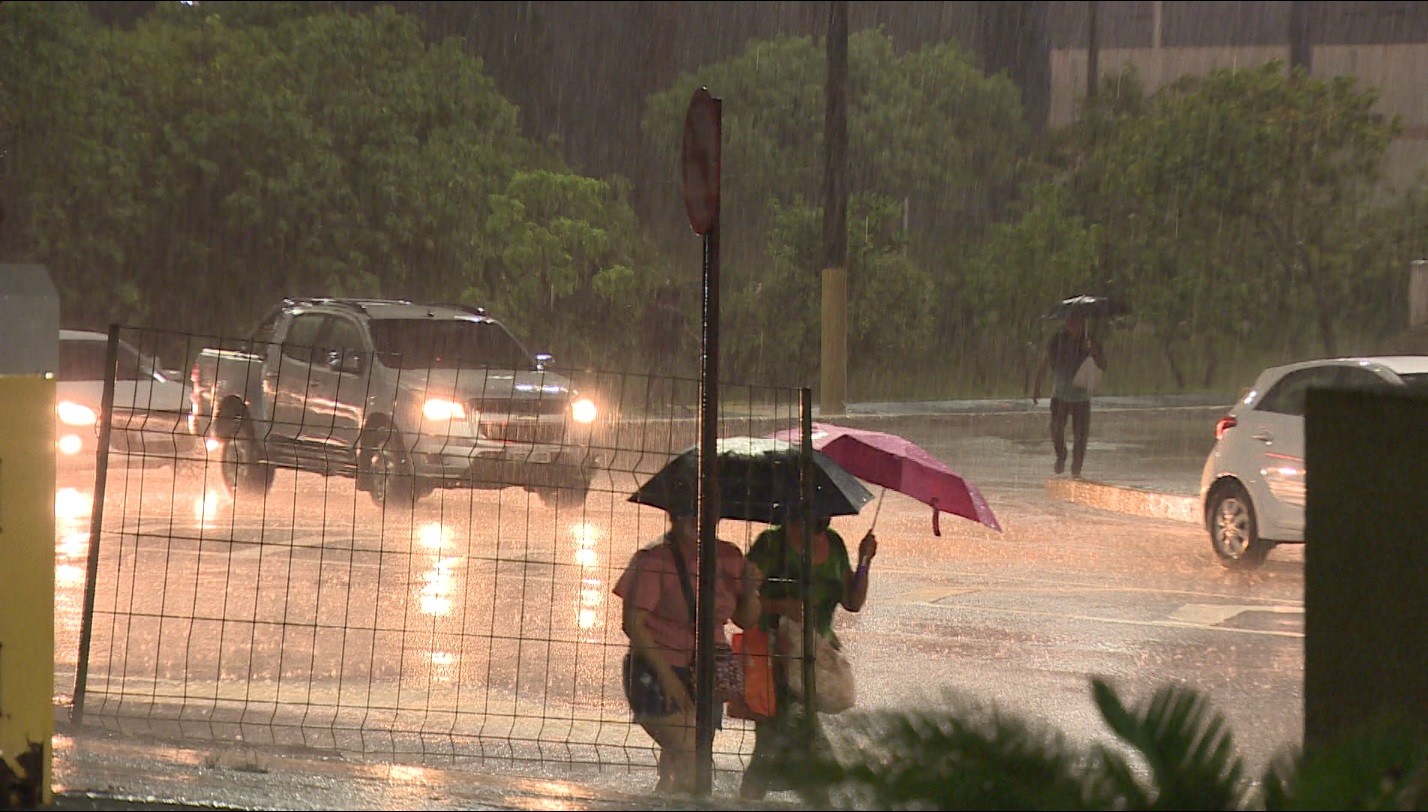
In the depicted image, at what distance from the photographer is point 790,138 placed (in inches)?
1810

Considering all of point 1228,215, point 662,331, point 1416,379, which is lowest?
point 1416,379

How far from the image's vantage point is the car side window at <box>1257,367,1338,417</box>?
13.2 meters

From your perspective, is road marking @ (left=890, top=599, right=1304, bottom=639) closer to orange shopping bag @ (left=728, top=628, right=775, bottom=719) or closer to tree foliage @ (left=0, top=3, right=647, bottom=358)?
orange shopping bag @ (left=728, top=628, right=775, bottom=719)

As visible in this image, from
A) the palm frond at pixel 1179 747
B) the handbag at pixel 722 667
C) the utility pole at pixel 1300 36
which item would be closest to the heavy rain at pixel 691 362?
the palm frond at pixel 1179 747

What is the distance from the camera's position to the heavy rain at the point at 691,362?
6.83 metres

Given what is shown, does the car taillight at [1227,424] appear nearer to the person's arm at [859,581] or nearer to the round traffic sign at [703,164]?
the person's arm at [859,581]

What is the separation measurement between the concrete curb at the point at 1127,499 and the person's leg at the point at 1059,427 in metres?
1.22

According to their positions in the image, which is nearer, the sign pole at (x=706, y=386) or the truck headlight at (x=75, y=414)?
the sign pole at (x=706, y=386)

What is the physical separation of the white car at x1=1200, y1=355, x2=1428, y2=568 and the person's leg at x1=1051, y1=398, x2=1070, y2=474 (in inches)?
226

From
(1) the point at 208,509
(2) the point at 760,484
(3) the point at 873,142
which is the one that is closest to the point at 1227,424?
(2) the point at 760,484

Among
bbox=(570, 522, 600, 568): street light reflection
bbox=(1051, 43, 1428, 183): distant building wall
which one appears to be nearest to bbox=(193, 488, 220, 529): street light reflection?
bbox=(570, 522, 600, 568): street light reflection

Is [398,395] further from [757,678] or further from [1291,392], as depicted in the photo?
[757,678]

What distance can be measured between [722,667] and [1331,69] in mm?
55917

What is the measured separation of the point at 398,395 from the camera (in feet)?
50.0
